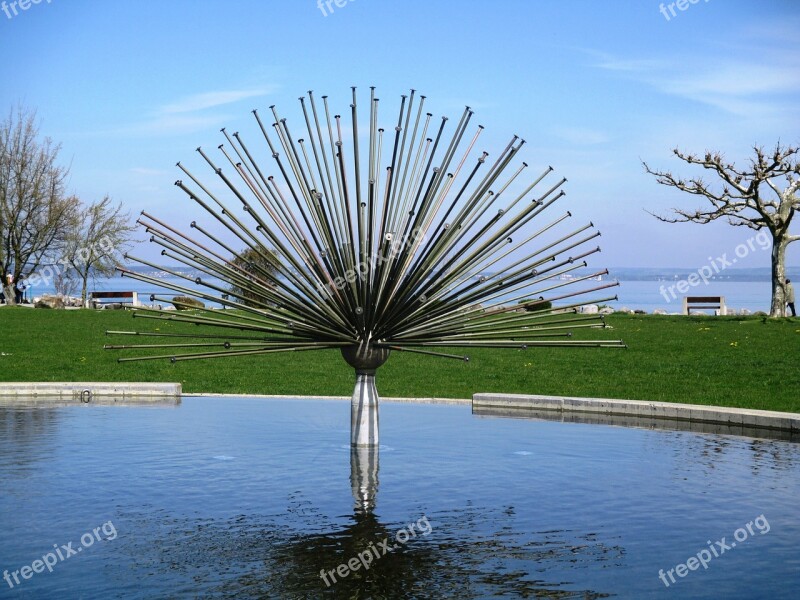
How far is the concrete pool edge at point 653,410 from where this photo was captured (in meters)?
11.4

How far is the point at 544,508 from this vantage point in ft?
23.8

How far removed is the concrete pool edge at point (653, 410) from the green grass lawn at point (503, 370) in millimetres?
2227

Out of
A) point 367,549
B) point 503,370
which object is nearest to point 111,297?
point 503,370

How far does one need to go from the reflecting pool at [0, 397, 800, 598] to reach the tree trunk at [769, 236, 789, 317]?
27.6 meters

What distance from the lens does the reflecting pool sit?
5.63 m

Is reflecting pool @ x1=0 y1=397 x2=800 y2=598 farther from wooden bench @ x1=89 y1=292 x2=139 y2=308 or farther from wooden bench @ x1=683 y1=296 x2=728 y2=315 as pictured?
wooden bench @ x1=683 y1=296 x2=728 y2=315

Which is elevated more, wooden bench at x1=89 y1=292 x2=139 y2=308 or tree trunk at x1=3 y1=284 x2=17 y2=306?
tree trunk at x1=3 y1=284 x2=17 y2=306

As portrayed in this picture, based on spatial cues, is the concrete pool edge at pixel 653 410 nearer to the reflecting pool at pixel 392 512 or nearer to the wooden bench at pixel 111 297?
the reflecting pool at pixel 392 512

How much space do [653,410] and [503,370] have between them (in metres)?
7.09

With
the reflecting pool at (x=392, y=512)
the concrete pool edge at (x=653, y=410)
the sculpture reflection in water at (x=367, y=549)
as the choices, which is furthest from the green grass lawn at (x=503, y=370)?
the sculpture reflection in water at (x=367, y=549)

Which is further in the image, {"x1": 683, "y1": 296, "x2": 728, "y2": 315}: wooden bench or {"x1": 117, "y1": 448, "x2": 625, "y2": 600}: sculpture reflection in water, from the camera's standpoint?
{"x1": 683, "y1": 296, "x2": 728, "y2": 315}: wooden bench

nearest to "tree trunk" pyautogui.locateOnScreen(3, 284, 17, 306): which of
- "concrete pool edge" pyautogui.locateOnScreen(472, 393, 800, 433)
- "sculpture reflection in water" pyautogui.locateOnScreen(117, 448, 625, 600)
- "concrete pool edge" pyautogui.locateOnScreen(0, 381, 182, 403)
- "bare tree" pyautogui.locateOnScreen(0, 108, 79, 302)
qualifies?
"bare tree" pyautogui.locateOnScreen(0, 108, 79, 302)

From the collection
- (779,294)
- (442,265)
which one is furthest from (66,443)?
(779,294)

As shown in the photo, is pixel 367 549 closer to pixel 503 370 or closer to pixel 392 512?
pixel 392 512
